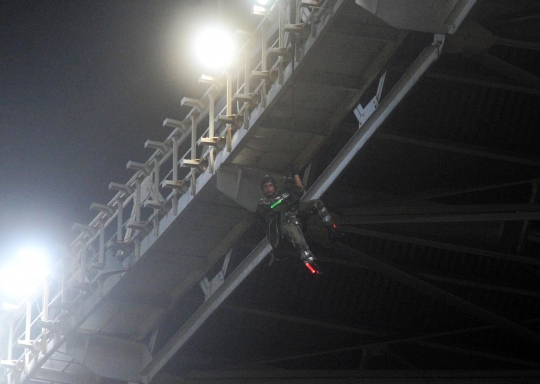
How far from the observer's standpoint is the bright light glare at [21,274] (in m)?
25.2

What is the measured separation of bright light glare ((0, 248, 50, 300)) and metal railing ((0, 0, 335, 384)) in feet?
1.89

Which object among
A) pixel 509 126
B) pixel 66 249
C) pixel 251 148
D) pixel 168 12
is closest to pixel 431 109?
pixel 509 126

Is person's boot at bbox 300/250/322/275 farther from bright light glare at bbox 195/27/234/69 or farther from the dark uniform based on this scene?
bright light glare at bbox 195/27/234/69

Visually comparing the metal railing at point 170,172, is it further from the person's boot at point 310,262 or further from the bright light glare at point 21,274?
the person's boot at point 310,262

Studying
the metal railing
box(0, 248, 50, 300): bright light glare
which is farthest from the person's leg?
box(0, 248, 50, 300): bright light glare

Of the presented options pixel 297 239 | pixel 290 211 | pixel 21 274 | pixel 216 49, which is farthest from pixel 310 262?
pixel 21 274

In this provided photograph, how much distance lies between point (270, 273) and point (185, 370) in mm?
3816

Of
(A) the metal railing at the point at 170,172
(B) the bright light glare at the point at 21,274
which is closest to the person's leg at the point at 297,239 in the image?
(A) the metal railing at the point at 170,172

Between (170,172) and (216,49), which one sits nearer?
(216,49)

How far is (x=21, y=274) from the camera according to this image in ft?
83.2

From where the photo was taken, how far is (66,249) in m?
23.6

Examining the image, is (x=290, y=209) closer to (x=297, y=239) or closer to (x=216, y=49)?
(x=297, y=239)

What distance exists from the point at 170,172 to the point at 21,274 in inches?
242

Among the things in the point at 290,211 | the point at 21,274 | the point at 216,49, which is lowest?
the point at 290,211
